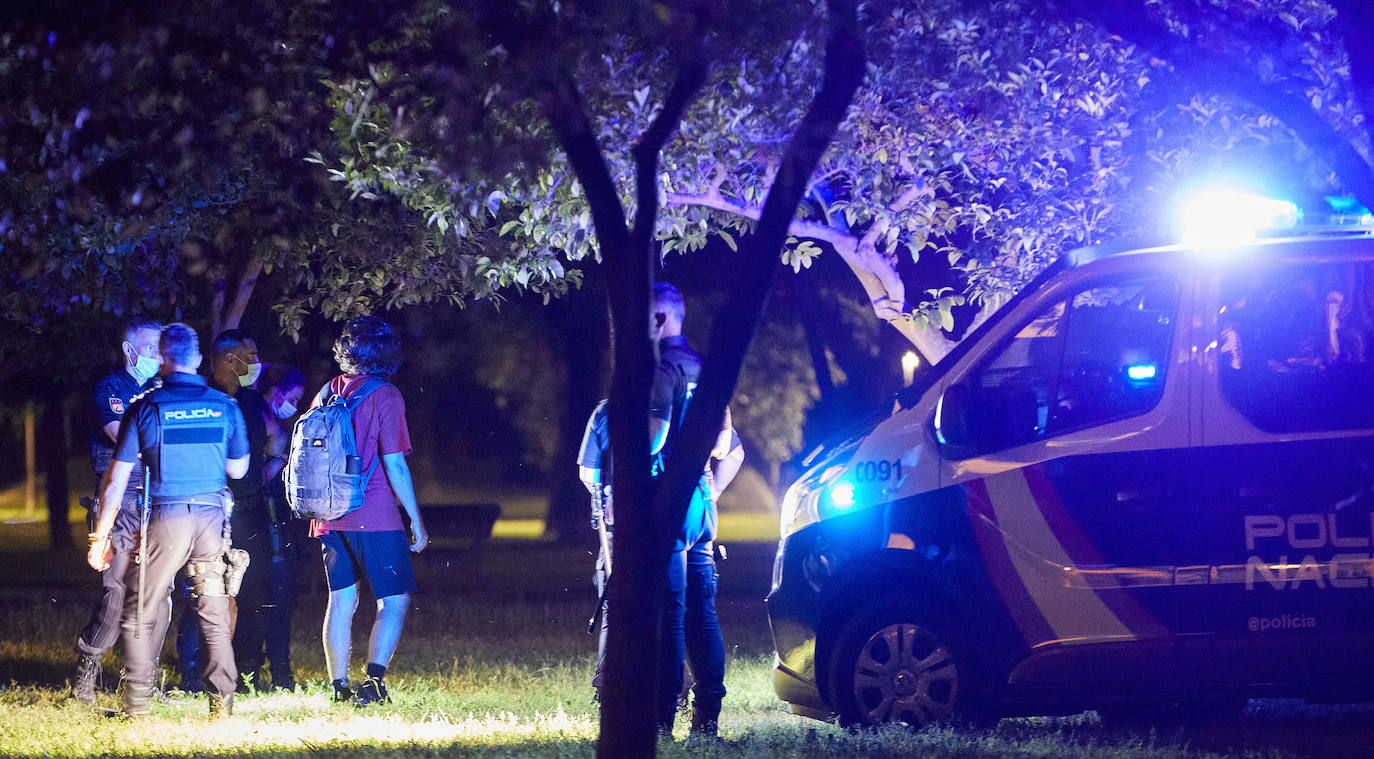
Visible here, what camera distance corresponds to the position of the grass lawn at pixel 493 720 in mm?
5723

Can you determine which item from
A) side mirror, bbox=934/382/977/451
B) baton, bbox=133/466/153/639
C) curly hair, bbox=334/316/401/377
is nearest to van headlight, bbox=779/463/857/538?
side mirror, bbox=934/382/977/451

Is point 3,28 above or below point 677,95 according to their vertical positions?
above

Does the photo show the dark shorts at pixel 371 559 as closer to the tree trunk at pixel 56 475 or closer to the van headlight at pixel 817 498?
the van headlight at pixel 817 498

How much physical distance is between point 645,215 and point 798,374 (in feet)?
61.7

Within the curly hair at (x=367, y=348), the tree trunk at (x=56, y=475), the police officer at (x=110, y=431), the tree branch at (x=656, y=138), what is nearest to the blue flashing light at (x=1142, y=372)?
the tree branch at (x=656, y=138)

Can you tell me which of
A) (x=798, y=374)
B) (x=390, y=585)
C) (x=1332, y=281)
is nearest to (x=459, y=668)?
(x=390, y=585)

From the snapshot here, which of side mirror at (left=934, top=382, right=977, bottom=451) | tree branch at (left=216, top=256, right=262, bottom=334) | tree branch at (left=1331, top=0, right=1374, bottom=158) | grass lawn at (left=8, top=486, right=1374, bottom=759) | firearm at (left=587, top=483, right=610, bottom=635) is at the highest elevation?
tree branch at (left=216, top=256, right=262, bottom=334)

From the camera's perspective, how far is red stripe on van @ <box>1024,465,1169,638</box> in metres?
5.75

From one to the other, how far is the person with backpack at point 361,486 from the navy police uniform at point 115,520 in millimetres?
754

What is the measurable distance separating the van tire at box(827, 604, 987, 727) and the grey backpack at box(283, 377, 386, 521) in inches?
96.1

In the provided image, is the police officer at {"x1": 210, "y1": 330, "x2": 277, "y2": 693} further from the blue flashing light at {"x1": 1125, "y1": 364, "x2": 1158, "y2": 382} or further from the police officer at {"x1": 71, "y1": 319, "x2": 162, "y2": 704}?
the blue flashing light at {"x1": 1125, "y1": 364, "x2": 1158, "y2": 382}

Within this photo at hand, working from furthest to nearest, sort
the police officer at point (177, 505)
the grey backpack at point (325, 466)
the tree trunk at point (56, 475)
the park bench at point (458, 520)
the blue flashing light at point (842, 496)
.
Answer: the tree trunk at point (56, 475)
the park bench at point (458, 520)
the grey backpack at point (325, 466)
the police officer at point (177, 505)
the blue flashing light at point (842, 496)

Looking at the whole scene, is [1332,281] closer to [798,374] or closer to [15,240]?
[15,240]

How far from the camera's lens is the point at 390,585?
7.23 meters
